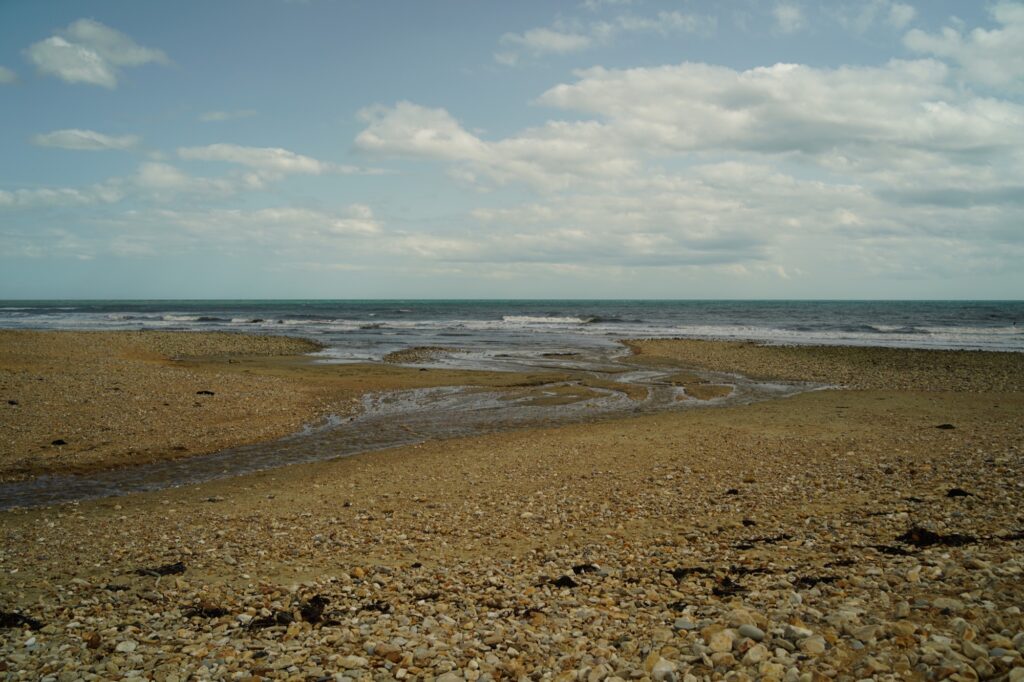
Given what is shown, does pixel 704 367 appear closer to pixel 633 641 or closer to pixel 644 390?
pixel 644 390

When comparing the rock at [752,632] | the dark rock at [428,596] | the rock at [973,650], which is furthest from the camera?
the dark rock at [428,596]

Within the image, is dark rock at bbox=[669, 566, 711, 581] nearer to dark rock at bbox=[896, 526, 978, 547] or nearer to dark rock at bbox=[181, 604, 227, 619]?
dark rock at bbox=[896, 526, 978, 547]

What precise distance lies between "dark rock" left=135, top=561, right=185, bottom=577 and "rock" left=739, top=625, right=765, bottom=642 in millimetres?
5731

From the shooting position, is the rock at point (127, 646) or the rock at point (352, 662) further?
the rock at point (127, 646)

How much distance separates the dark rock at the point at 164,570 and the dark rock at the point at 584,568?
4.28 m

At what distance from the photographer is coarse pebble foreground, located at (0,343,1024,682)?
4977 mm

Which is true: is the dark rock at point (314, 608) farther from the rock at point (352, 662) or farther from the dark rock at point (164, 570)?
the dark rock at point (164, 570)

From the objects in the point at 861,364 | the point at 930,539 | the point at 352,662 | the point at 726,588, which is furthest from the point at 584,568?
the point at 861,364

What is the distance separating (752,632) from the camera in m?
5.17

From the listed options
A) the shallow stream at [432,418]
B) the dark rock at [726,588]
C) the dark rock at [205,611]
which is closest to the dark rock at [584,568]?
the dark rock at [726,588]

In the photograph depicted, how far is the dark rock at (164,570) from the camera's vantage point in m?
6.95

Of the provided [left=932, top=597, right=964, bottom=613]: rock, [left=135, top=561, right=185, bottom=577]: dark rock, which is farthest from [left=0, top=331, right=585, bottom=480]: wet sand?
[left=932, top=597, right=964, bottom=613]: rock

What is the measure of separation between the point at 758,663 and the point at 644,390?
64.7 feet

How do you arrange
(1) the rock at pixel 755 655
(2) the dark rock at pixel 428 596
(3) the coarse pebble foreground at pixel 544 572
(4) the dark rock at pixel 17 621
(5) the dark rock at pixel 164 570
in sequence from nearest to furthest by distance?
(1) the rock at pixel 755 655, (3) the coarse pebble foreground at pixel 544 572, (4) the dark rock at pixel 17 621, (2) the dark rock at pixel 428 596, (5) the dark rock at pixel 164 570
